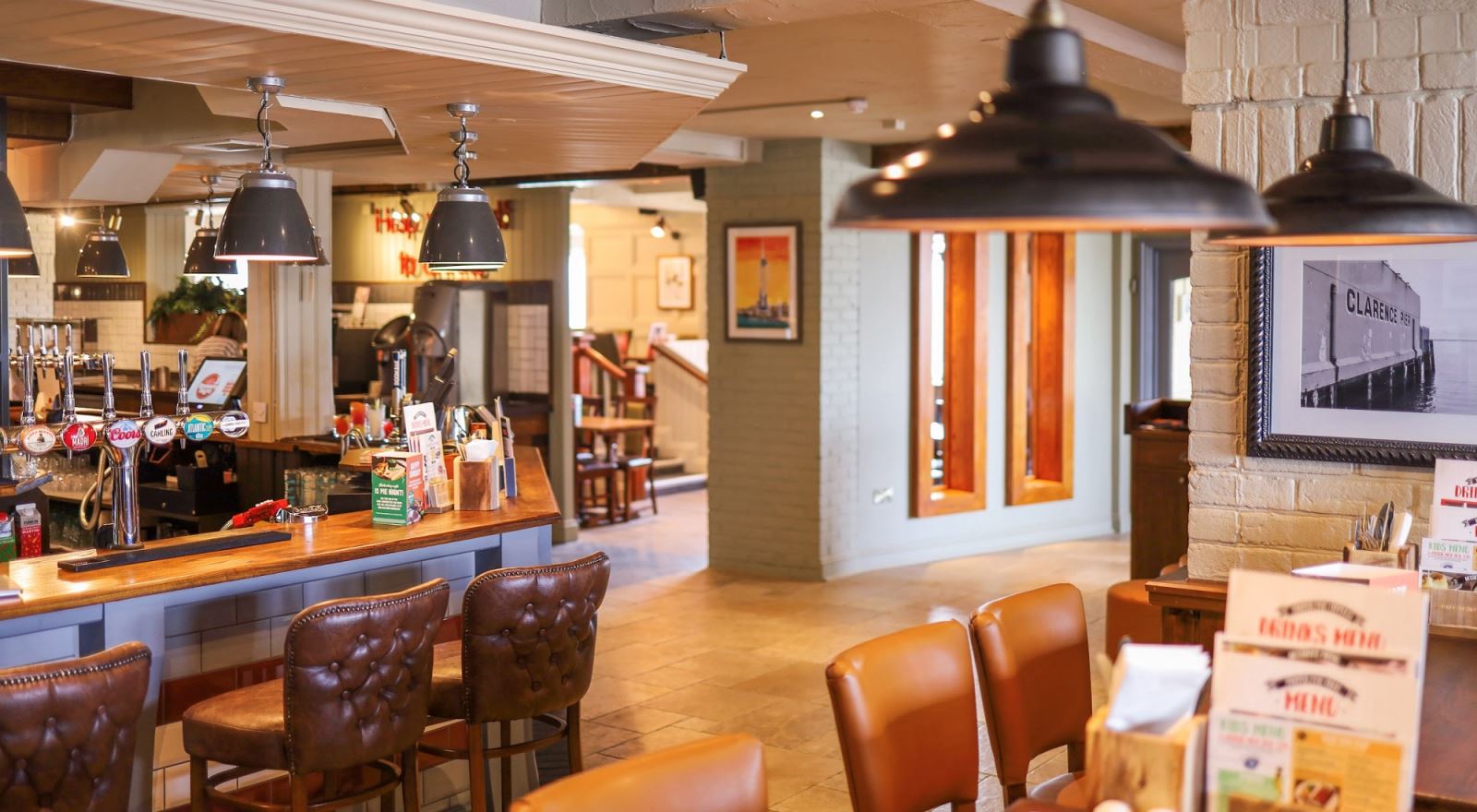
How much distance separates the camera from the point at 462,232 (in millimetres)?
4801

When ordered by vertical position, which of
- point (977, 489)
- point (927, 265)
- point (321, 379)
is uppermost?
point (927, 265)

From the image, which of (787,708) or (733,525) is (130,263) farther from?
(787,708)

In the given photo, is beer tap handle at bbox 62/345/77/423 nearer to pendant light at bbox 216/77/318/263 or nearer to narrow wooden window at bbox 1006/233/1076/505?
pendant light at bbox 216/77/318/263

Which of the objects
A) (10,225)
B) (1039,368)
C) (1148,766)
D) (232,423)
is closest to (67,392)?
(232,423)

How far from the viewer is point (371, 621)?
3.41 m

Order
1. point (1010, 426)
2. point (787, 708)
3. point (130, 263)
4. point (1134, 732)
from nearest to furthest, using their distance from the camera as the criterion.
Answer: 1. point (1134, 732)
2. point (787, 708)
3. point (1010, 426)
4. point (130, 263)

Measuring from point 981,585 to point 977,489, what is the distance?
1234mm

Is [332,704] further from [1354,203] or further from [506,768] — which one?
[1354,203]

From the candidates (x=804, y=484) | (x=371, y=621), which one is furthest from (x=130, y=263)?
(x=371, y=621)

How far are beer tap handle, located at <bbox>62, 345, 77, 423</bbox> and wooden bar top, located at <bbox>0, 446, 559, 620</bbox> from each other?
392 millimetres

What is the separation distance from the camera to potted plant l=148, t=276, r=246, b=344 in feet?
35.2

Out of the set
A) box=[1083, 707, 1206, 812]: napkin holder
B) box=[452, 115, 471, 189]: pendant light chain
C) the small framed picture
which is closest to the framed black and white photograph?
box=[1083, 707, 1206, 812]: napkin holder

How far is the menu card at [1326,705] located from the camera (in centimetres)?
183

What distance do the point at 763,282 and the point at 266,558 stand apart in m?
5.05
